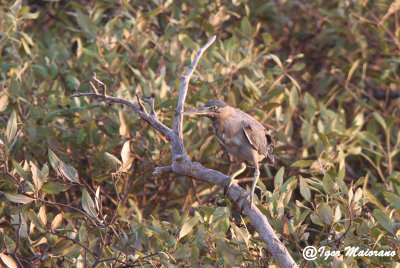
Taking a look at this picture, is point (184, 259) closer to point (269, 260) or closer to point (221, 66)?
point (269, 260)

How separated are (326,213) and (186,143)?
160 cm

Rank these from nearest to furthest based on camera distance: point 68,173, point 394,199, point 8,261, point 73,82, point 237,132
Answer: point 8,261
point 68,173
point 394,199
point 237,132
point 73,82

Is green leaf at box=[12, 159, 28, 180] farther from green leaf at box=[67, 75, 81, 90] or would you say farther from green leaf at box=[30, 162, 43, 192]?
green leaf at box=[67, 75, 81, 90]

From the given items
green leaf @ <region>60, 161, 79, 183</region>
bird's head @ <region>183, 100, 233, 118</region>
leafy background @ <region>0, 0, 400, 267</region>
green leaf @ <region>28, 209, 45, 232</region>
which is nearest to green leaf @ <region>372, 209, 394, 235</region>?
leafy background @ <region>0, 0, 400, 267</region>

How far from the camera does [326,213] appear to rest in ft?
9.43

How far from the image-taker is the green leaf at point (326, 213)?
2861mm

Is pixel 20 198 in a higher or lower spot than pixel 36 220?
higher

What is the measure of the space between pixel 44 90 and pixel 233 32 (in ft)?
6.73

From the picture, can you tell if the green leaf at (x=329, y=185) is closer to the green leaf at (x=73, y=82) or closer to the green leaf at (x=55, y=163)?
the green leaf at (x=55, y=163)

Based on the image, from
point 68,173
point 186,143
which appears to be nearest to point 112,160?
point 68,173

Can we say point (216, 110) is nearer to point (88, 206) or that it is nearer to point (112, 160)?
point (112, 160)

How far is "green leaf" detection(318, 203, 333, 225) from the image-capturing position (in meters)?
2.86

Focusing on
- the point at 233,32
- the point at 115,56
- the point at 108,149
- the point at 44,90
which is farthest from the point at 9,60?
the point at 233,32

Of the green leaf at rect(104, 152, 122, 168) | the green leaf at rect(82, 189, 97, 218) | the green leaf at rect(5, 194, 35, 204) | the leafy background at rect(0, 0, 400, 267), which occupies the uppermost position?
the green leaf at rect(104, 152, 122, 168)
